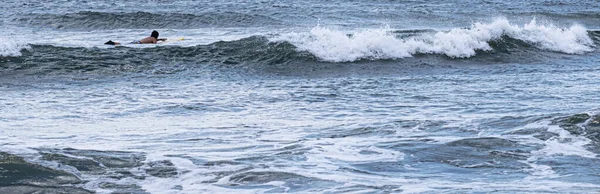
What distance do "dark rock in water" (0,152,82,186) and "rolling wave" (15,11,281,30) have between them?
1649 cm

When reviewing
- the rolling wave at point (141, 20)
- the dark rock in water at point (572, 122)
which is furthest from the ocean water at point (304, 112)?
the rolling wave at point (141, 20)

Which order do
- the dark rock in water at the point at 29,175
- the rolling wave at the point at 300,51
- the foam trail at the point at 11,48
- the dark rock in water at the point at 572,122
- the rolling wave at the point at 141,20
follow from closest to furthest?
the dark rock in water at the point at 29,175, the dark rock in water at the point at 572,122, the rolling wave at the point at 300,51, the foam trail at the point at 11,48, the rolling wave at the point at 141,20

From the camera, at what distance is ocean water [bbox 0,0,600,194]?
20.8 feet

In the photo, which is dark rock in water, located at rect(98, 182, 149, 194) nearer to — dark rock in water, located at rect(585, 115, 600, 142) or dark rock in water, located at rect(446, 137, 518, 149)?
dark rock in water, located at rect(446, 137, 518, 149)

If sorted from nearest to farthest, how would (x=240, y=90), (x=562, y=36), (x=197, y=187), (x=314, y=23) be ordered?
(x=197, y=187), (x=240, y=90), (x=562, y=36), (x=314, y=23)

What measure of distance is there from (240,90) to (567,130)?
508cm

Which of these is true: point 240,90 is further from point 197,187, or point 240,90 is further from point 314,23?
point 314,23

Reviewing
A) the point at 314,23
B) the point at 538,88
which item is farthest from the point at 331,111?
the point at 314,23

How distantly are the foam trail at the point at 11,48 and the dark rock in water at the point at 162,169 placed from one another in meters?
9.35

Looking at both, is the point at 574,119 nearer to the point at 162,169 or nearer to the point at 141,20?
the point at 162,169

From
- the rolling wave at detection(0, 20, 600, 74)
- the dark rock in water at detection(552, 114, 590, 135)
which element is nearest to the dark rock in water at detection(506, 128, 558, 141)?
the dark rock in water at detection(552, 114, 590, 135)

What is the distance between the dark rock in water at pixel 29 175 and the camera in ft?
20.0

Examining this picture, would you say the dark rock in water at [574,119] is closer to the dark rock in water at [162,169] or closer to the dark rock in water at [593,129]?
the dark rock in water at [593,129]

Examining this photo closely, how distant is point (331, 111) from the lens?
9750 mm
